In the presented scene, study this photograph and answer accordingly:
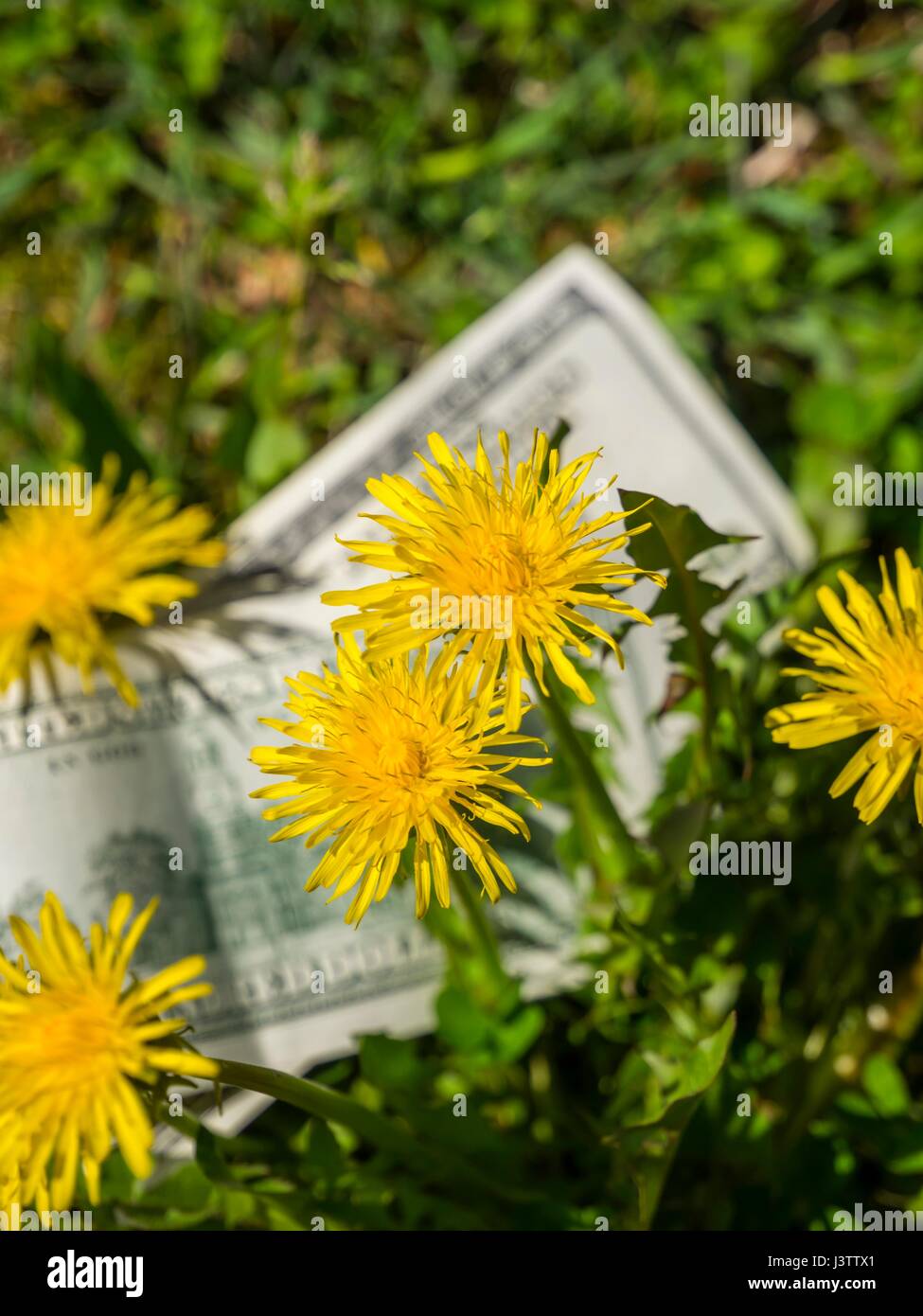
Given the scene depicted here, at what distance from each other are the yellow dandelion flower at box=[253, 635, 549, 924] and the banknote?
0.45 meters

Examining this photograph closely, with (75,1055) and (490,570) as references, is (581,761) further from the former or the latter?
(75,1055)

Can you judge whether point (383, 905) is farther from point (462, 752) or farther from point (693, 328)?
point (693, 328)

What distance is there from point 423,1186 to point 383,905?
13.1 inches

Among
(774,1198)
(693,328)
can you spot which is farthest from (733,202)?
(774,1198)

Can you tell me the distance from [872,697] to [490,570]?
1.10 ft

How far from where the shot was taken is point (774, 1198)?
115 centimetres

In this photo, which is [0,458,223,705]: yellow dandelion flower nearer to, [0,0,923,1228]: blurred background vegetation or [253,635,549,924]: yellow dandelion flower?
[0,0,923,1228]: blurred background vegetation

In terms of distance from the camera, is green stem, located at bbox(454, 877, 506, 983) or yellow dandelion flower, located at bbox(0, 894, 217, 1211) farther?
green stem, located at bbox(454, 877, 506, 983)

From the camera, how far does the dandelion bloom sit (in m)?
0.90

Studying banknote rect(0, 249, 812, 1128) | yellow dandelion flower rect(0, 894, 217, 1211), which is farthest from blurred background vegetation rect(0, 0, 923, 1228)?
yellow dandelion flower rect(0, 894, 217, 1211)

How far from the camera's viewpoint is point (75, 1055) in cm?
83

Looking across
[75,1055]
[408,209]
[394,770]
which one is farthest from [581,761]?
[408,209]

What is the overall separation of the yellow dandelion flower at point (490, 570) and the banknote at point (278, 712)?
434 millimetres

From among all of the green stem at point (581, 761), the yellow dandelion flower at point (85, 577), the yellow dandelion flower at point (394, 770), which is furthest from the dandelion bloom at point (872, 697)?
the yellow dandelion flower at point (85, 577)
